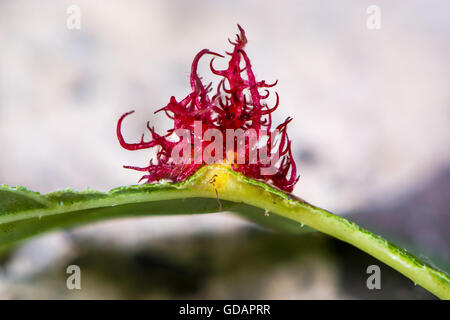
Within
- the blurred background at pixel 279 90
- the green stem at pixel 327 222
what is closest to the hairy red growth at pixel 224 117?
the green stem at pixel 327 222

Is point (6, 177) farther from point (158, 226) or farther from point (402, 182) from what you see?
point (402, 182)

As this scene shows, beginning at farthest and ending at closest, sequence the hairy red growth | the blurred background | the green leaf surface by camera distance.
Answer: the blurred background < the hairy red growth < the green leaf surface

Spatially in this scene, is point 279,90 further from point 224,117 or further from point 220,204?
point 220,204

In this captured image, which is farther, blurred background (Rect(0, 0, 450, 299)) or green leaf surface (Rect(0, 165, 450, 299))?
blurred background (Rect(0, 0, 450, 299))

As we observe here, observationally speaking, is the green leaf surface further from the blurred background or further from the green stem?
the blurred background

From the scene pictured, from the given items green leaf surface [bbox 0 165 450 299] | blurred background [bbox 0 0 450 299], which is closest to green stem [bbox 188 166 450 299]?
green leaf surface [bbox 0 165 450 299]

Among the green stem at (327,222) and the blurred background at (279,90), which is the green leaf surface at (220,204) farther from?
the blurred background at (279,90)

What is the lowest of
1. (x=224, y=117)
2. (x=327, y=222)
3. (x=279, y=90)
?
(x=327, y=222)

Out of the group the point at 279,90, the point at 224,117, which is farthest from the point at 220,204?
the point at 279,90
